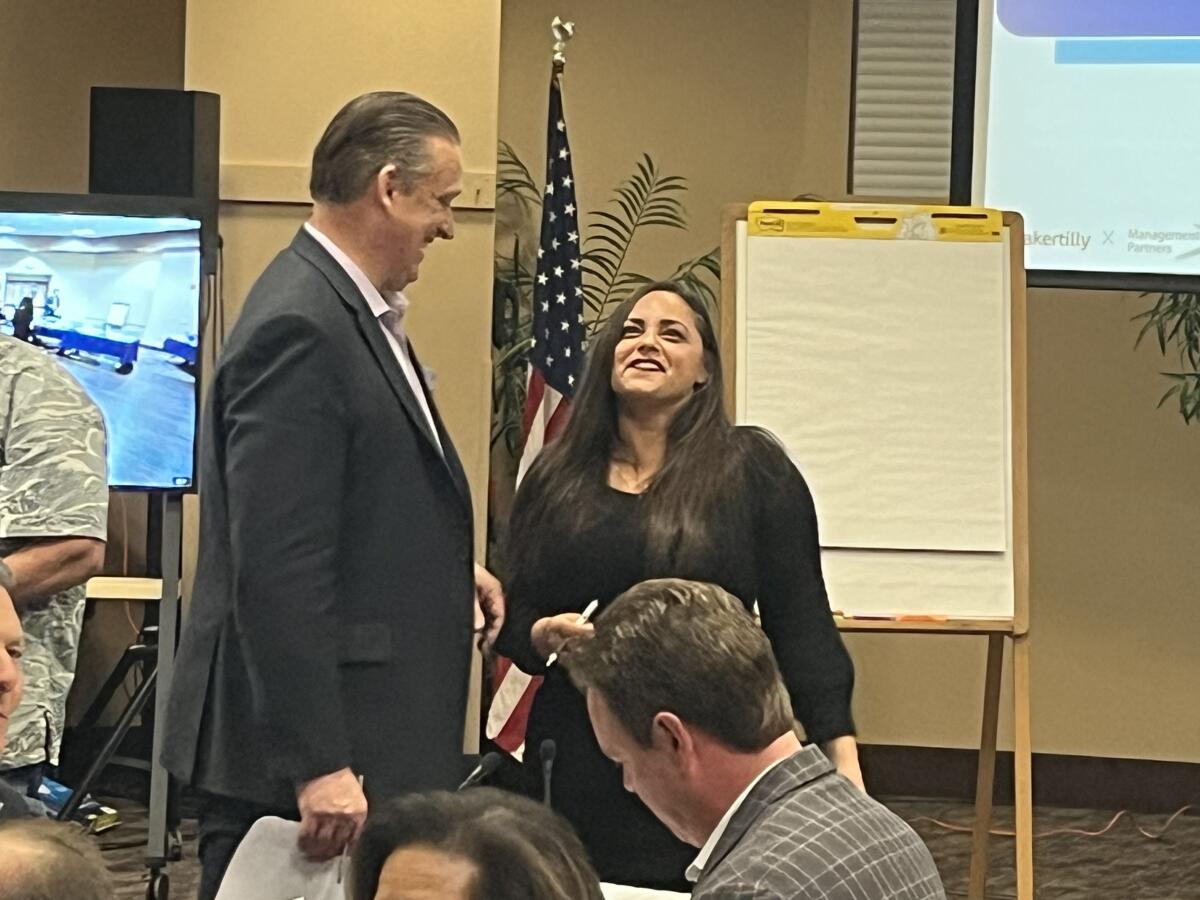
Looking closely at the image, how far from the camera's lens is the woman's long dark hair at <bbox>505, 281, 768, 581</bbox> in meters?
2.56

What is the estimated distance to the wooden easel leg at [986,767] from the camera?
3.66 m

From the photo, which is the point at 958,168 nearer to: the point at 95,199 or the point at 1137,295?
the point at 1137,295

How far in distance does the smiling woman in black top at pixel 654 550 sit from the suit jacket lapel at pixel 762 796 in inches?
31.7

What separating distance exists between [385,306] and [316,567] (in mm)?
376

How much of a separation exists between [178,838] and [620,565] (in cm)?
251

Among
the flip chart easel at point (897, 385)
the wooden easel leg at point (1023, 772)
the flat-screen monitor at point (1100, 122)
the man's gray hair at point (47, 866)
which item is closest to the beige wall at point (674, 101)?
the flat-screen monitor at point (1100, 122)

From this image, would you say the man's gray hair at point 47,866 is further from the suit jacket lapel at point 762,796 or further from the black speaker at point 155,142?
the black speaker at point 155,142

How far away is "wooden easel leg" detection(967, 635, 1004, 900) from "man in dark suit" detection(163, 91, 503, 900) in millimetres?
1737

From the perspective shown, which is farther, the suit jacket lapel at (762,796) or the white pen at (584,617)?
the white pen at (584,617)

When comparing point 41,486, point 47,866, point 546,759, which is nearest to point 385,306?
point 41,486

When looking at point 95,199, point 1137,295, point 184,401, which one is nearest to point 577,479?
point 184,401

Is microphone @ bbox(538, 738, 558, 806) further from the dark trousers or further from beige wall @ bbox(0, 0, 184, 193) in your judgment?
beige wall @ bbox(0, 0, 184, 193)

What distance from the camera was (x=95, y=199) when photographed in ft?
13.3

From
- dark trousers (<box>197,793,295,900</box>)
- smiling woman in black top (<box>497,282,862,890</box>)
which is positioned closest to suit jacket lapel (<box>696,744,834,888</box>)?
dark trousers (<box>197,793,295,900</box>)
